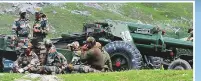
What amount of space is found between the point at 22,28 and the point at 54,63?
2.37 m

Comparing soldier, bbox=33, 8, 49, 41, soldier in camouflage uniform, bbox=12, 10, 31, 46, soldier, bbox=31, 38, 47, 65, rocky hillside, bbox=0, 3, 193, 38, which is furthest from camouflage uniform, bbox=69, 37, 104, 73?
rocky hillside, bbox=0, 3, 193, 38

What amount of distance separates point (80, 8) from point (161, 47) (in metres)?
4.01

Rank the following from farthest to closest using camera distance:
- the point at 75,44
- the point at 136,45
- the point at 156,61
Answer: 1. the point at 136,45
2. the point at 156,61
3. the point at 75,44

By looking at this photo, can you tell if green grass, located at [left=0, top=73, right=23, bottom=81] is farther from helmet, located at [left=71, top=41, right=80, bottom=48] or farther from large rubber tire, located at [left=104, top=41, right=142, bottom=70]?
large rubber tire, located at [left=104, top=41, right=142, bottom=70]

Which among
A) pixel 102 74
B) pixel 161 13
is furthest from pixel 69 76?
pixel 161 13

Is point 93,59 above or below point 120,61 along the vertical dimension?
above

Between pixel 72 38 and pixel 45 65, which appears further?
pixel 72 38

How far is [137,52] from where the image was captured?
23656 millimetres

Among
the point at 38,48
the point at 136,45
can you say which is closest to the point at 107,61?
the point at 38,48

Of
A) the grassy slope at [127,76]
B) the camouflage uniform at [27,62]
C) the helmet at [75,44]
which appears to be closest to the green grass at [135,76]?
the grassy slope at [127,76]

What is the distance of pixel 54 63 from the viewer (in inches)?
817

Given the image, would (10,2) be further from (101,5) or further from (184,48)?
(184,48)

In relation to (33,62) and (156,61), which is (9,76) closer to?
(33,62)

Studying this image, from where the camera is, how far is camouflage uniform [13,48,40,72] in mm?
20573
